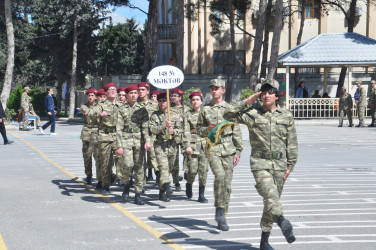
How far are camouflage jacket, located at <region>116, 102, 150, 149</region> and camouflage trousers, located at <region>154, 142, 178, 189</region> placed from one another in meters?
0.30

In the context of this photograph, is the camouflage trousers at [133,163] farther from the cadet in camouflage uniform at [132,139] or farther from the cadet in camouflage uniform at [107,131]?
the cadet in camouflage uniform at [107,131]

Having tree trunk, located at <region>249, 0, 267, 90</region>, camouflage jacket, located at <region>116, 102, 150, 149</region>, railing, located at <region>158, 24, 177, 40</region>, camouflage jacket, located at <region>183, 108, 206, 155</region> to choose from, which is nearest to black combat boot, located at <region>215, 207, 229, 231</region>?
camouflage jacket, located at <region>183, 108, 206, 155</region>

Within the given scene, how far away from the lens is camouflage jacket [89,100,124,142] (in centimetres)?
1185

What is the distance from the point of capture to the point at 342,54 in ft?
111

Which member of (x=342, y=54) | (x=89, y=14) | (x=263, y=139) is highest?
(x=89, y=14)

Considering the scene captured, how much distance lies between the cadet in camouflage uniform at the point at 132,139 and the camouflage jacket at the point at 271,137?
11.8 feet

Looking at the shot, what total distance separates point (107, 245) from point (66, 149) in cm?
1356

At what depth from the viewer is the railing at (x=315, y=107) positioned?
33438mm

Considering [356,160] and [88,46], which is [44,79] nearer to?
[88,46]

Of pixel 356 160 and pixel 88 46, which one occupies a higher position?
pixel 88 46

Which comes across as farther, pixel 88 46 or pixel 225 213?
pixel 88 46

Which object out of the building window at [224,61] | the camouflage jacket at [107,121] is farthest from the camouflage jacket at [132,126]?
the building window at [224,61]

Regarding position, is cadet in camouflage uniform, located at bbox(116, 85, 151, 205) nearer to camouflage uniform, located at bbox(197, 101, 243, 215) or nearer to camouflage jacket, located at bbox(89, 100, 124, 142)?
camouflage jacket, located at bbox(89, 100, 124, 142)

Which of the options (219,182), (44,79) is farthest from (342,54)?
(44,79)
